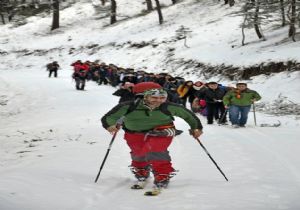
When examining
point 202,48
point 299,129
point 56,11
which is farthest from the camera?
point 56,11

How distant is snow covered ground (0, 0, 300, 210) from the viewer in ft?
18.0

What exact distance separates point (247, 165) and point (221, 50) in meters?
A: 19.8

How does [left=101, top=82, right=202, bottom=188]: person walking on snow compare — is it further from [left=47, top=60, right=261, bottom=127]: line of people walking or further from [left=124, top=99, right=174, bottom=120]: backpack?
[left=47, top=60, right=261, bottom=127]: line of people walking

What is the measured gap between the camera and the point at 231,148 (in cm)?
982

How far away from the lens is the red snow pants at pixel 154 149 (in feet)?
19.6

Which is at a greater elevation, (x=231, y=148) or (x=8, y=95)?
(x=231, y=148)

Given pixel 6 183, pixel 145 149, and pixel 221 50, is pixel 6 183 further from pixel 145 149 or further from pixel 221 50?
pixel 221 50

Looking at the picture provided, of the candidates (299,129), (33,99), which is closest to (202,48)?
(33,99)

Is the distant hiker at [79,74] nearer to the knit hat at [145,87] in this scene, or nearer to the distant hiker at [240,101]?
the distant hiker at [240,101]

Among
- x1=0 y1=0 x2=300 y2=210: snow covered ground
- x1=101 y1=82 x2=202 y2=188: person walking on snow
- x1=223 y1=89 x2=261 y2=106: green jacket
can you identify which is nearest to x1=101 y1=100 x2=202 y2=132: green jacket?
x1=101 y1=82 x2=202 y2=188: person walking on snow

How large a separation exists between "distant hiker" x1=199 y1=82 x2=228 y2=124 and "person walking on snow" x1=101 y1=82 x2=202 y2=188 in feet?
28.3

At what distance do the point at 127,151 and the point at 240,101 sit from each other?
5444mm

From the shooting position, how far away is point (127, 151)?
9602mm

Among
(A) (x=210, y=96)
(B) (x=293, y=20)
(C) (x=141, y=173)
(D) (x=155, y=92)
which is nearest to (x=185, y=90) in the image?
(A) (x=210, y=96)
